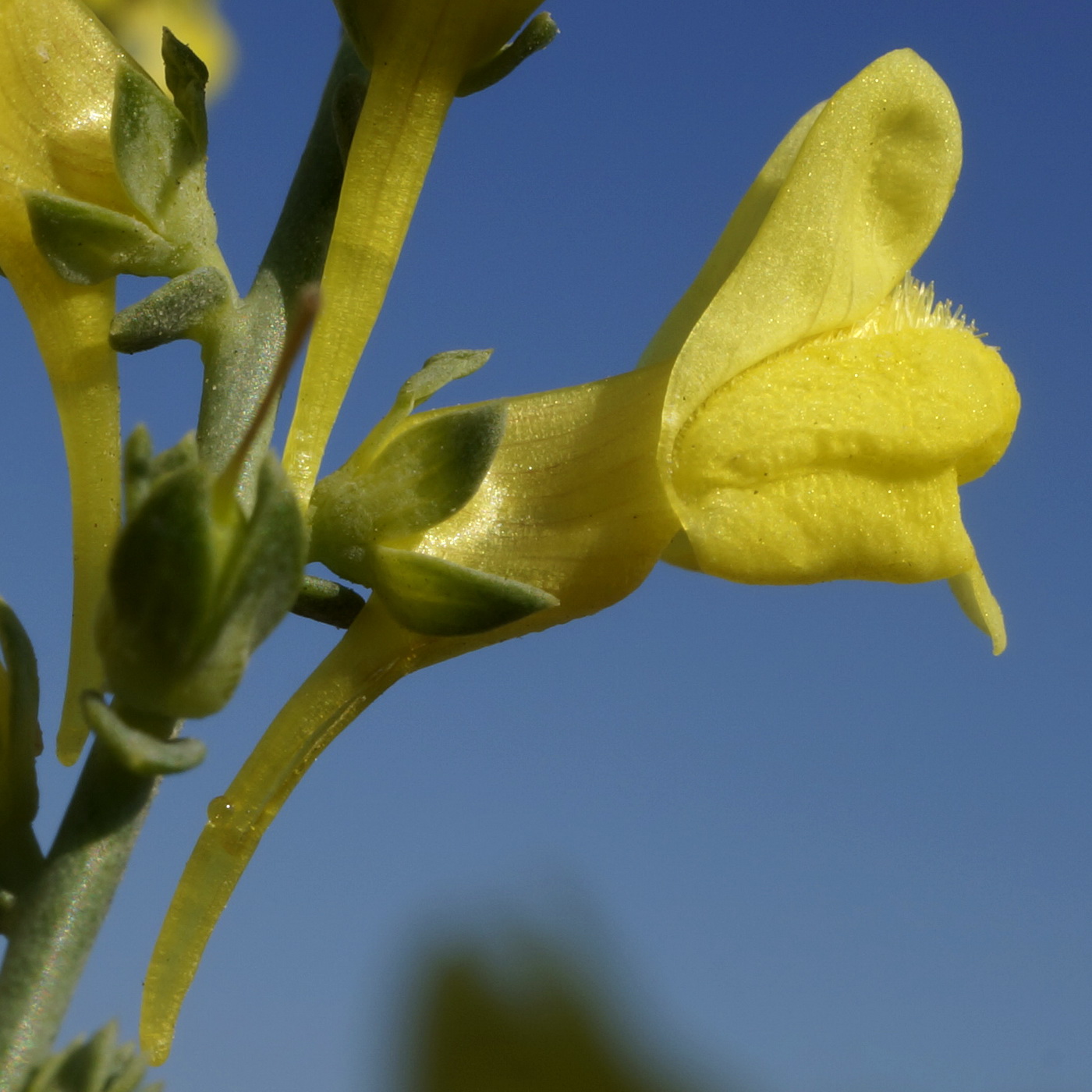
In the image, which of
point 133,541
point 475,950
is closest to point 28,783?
point 133,541

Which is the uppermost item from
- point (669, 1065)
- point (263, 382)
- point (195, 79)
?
point (195, 79)

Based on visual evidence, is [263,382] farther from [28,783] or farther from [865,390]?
[865,390]

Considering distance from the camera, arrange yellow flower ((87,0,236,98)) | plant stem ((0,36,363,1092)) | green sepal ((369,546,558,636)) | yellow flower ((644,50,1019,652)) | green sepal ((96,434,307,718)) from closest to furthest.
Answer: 1. green sepal ((96,434,307,718))
2. plant stem ((0,36,363,1092))
3. green sepal ((369,546,558,636))
4. yellow flower ((644,50,1019,652))
5. yellow flower ((87,0,236,98))

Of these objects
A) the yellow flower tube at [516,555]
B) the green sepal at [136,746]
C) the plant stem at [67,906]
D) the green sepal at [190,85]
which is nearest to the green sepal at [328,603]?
the yellow flower tube at [516,555]

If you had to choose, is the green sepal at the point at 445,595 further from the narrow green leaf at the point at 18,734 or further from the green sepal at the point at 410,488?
the narrow green leaf at the point at 18,734

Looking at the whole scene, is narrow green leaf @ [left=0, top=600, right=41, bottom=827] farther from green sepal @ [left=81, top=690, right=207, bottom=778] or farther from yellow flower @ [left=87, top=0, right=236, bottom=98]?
yellow flower @ [left=87, top=0, right=236, bottom=98]

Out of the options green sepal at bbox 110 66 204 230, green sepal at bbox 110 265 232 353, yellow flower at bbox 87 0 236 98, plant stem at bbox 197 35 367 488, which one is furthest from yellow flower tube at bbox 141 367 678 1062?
yellow flower at bbox 87 0 236 98

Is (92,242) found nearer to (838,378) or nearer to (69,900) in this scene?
(69,900)
